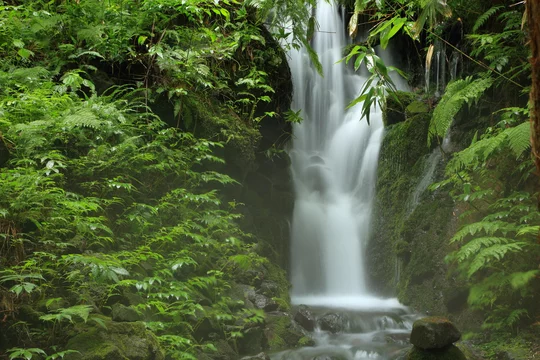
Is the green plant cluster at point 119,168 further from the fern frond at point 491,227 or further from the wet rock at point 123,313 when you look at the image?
the fern frond at point 491,227

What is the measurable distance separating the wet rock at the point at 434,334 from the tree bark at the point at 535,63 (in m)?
3.66

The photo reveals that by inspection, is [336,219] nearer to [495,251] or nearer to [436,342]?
[495,251]

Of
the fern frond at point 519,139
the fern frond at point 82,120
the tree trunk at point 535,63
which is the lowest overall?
the tree trunk at point 535,63

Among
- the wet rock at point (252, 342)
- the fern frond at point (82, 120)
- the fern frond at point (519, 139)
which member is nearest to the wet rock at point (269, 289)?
the wet rock at point (252, 342)

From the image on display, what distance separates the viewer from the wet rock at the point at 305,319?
6180mm

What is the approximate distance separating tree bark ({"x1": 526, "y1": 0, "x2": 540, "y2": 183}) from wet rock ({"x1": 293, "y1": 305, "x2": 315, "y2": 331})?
517cm

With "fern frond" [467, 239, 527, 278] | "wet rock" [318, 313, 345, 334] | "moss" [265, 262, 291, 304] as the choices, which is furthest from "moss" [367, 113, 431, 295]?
"fern frond" [467, 239, 527, 278]

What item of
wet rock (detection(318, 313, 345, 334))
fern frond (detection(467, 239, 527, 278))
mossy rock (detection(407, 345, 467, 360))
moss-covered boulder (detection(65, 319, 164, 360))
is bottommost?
mossy rock (detection(407, 345, 467, 360))

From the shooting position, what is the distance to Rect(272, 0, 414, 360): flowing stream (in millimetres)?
6130

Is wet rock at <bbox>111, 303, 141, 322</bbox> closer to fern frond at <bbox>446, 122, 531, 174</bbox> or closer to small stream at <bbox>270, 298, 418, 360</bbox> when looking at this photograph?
small stream at <bbox>270, 298, 418, 360</bbox>

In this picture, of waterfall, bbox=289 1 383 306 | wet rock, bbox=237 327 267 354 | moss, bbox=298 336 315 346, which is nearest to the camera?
wet rock, bbox=237 327 267 354

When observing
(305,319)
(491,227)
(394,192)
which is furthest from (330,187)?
(491,227)

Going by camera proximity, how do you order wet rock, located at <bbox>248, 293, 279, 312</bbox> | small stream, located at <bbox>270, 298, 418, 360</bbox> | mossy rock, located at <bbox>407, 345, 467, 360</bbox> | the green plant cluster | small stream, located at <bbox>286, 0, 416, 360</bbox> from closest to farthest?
the green plant cluster → mossy rock, located at <bbox>407, 345, 467, 360</bbox> → small stream, located at <bbox>270, 298, 418, 360</bbox> → wet rock, located at <bbox>248, 293, 279, 312</bbox> → small stream, located at <bbox>286, 0, 416, 360</bbox>

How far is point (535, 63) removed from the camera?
52.4 inches
